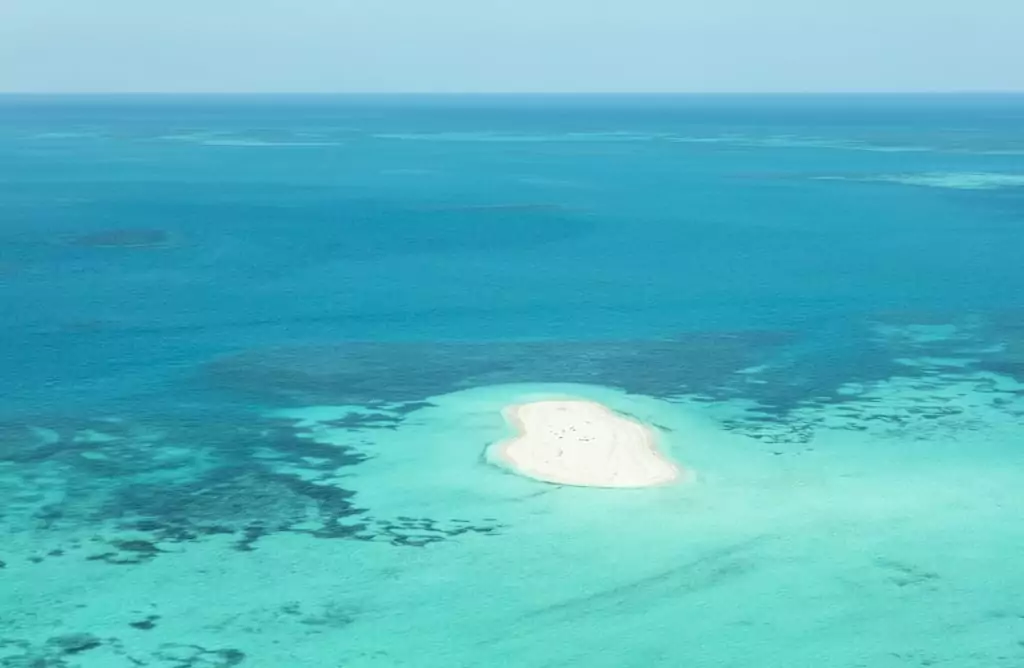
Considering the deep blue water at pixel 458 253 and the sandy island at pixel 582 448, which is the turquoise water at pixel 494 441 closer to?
the deep blue water at pixel 458 253

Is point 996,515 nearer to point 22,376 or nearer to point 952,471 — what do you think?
point 952,471

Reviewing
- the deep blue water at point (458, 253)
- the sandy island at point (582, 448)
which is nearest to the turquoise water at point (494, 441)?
the deep blue water at point (458, 253)

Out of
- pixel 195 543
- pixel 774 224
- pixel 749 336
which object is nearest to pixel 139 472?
pixel 195 543

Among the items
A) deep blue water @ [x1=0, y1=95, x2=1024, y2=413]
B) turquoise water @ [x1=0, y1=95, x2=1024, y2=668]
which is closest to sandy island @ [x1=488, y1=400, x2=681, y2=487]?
turquoise water @ [x1=0, y1=95, x2=1024, y2=668]

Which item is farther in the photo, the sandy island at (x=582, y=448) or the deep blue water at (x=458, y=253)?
the deep blue water at (x=458, y=253)

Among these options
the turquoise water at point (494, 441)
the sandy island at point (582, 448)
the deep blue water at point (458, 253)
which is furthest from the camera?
the deep blue water at point (458, 253)

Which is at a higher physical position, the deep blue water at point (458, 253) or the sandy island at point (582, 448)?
the deep blue water at point (458, 253)

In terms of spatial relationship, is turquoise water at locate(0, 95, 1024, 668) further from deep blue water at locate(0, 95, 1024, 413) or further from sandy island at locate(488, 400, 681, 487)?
sandy island at locate(488, 400, 681, 487)
